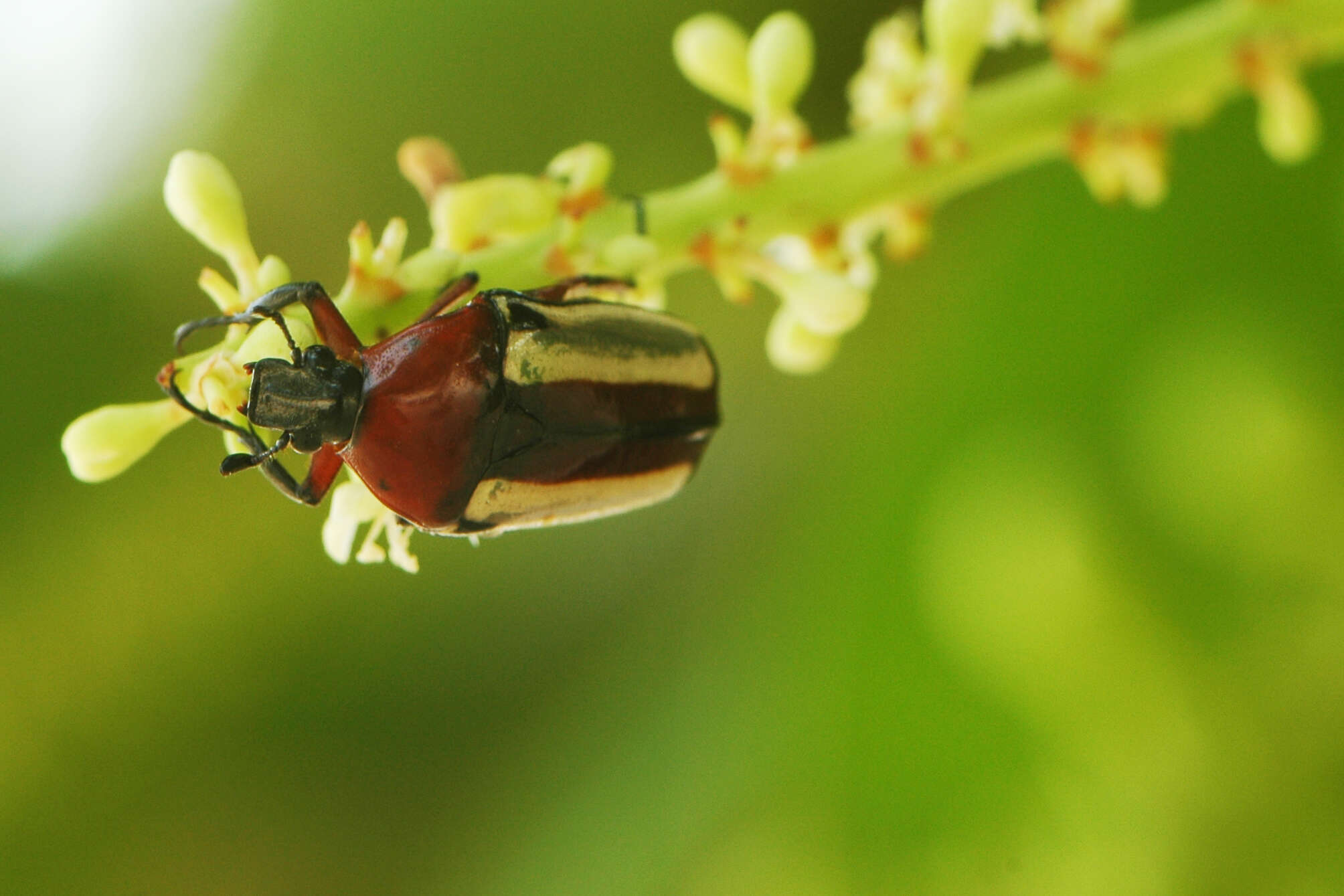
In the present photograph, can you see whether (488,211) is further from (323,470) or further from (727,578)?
(727,578)

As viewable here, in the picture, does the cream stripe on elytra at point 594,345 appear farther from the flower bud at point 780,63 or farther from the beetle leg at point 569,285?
the flower bud at point 780,63

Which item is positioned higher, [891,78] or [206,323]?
[891,78]

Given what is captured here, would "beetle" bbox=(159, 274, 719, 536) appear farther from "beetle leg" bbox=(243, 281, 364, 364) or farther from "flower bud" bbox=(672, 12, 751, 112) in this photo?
"flower bud" bbox=(672, 12, 751, 112)

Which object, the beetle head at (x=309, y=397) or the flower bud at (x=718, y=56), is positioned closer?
the beetle head at (x=309, y=397)

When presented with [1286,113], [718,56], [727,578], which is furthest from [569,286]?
[727,578]

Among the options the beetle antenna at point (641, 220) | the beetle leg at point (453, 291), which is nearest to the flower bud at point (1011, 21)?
the beetle antenna at point (641, 220)

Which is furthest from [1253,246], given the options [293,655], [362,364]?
[293,655]

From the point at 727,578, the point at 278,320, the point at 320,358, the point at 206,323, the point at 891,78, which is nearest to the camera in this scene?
the point at 278,320
